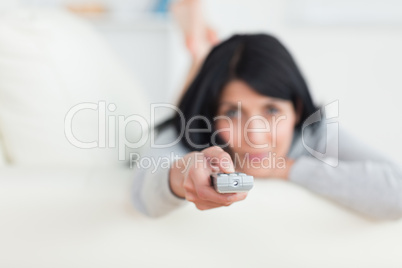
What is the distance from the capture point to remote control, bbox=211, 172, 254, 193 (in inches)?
17.3

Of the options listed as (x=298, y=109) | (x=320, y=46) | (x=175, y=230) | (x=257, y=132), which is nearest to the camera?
(x=175, y=230)

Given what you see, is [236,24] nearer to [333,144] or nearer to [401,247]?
[333,144]

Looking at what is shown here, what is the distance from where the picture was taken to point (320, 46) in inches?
90.2

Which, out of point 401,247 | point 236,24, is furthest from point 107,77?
point 236,24

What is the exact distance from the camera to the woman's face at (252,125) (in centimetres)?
82

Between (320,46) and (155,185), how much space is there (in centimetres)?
179

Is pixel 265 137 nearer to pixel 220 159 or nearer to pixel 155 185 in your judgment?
pixel 155 185

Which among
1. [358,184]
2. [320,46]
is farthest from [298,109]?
[320,46]

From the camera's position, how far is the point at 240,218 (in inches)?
24.1

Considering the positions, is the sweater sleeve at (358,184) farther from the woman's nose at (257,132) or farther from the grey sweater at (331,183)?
the woman's nose at (257,132)

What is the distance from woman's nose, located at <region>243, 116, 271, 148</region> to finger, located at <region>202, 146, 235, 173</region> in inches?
11.5

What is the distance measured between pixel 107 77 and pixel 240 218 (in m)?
0.58

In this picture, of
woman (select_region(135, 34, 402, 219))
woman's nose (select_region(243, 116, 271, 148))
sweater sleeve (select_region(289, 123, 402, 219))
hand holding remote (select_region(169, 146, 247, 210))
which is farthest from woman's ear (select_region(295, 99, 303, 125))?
hand holding remote (select_region(169, 146, 247, 210))

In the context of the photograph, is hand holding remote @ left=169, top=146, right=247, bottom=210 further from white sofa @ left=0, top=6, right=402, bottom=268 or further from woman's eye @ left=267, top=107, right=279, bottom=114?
Answer: woman's eye @ left=267, top=107, right=279, bottom=114
